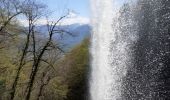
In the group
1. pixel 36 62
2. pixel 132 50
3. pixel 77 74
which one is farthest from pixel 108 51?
pixel 77 74

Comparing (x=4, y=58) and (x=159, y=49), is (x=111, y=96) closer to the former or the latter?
(x=159, y=49)

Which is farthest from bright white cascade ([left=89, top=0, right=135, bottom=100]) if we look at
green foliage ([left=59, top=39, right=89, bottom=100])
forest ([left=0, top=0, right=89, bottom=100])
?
green foliage ([left=59, top=39, right=89, bottom=100])

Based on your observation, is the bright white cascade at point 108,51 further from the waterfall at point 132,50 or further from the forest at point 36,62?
the forest at point 36,62

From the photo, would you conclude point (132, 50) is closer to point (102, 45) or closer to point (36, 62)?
point (102, 45)

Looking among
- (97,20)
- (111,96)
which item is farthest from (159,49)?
(97,20)

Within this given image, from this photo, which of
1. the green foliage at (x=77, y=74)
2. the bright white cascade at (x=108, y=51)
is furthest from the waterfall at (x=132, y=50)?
the green foliage at (x=77, y=74)

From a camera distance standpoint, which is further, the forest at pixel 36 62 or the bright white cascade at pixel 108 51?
the forest at pixel 36 62
